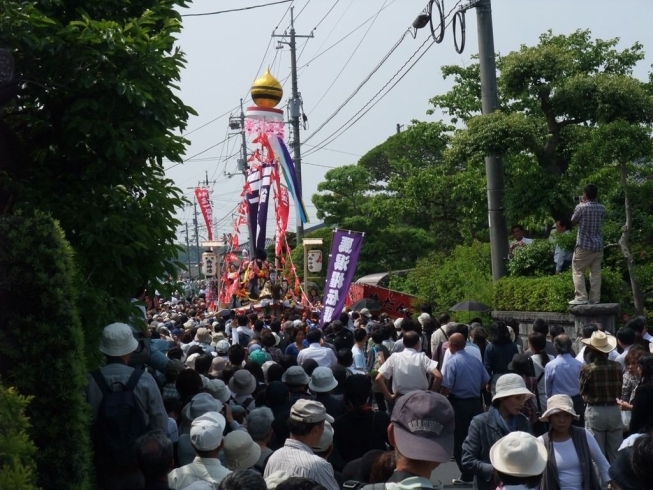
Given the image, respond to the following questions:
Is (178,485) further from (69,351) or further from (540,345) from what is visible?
(540,345)

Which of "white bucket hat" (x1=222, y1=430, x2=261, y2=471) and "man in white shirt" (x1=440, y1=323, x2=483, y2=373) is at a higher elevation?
"man in white shirt" (x1=440, y1=323, x2=483, y2=373)

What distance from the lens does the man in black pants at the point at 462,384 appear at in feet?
30.8

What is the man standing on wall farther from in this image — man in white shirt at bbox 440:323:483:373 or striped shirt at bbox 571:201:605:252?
man in white shirt at bbox 440:323:483:373

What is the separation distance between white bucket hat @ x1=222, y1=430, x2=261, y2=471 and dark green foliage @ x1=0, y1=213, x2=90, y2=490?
1000mm

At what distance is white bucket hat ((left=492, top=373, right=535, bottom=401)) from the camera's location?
6266 mm

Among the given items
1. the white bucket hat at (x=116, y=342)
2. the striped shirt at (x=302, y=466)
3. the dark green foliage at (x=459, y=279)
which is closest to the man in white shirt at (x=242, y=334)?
the dark green foliage at (x=459, y=279)

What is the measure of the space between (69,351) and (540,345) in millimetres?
5835

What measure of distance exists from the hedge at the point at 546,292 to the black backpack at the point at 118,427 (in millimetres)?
9881

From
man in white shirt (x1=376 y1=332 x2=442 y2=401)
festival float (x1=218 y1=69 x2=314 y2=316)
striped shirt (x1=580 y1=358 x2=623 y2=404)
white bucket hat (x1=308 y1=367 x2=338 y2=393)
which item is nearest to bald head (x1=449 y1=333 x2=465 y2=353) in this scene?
man in white shirt (x1=376 y1=332 x2=442 y2=401)

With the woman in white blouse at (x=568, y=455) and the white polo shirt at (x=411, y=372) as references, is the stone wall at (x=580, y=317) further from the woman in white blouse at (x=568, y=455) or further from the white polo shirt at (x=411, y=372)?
the woman in white blouse at (x=568, y=455)

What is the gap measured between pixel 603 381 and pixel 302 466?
3845 millimetres

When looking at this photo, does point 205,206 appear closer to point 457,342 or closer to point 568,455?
point 457,342

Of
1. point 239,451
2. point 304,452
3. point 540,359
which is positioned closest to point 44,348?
point 239,451

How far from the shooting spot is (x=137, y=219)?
24.5ft
